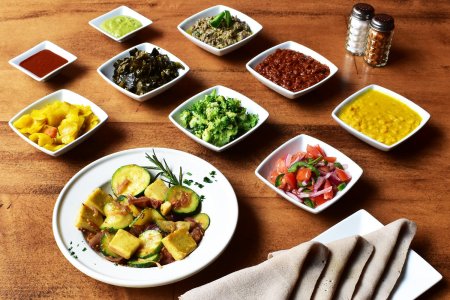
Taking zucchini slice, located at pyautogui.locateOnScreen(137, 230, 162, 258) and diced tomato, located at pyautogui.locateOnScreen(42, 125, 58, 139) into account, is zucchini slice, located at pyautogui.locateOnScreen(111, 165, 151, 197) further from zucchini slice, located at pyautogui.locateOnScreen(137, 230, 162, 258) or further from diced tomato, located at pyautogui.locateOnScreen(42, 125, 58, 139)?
diced tomato, located at pyautogui.locateOnScreen(42, 125, 58, 139)

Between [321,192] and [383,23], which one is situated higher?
[383,23]

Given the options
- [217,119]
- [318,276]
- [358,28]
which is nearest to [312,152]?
[217,119]

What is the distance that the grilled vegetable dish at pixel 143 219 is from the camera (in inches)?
73.9

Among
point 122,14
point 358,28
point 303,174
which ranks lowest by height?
point 303,174

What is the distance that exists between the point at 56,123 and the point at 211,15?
3.93 feet

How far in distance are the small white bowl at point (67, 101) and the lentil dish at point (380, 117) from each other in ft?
3.70

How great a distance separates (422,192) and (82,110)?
156 centimetres

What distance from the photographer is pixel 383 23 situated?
→ 2574 millimetres

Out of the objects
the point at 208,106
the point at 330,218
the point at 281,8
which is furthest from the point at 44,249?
the point at 281,8

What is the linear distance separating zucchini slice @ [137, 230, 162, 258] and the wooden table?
13cm

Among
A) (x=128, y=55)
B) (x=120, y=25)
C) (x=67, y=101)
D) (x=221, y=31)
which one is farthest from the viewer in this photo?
(x=120, y=25)

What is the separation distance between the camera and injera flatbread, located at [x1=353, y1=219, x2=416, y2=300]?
1.72 meters

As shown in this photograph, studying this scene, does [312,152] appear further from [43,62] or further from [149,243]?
[43,62]

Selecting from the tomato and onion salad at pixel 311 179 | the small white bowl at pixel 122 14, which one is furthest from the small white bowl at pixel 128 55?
the tomato and onion salad at pixel 311 179
